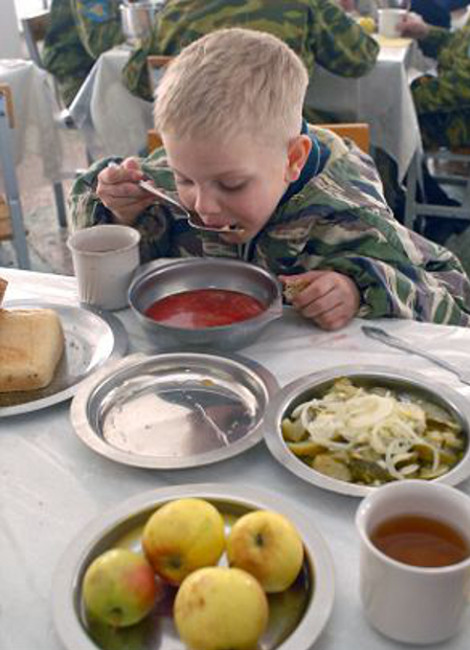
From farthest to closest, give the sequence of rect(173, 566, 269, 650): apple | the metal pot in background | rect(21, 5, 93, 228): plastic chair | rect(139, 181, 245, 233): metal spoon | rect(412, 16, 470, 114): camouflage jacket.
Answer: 1. rect(21, 5, 93, 228): plastic chair
2. the metal pot in background
3. rect(412, 16, 470, 114): camouflage jacket
4. rect(139, 181, 245, 233): metal spoon
5. rect(173, 566, 269, 650): apple

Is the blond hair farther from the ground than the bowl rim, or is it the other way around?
the blond hair

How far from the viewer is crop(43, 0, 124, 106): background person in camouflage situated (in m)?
2.85

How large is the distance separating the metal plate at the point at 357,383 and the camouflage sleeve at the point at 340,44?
5.56ft

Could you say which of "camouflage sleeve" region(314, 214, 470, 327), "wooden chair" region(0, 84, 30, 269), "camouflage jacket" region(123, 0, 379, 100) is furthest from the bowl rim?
"wooden chair" region(0, 84, 30, 269)

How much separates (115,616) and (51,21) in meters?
2.99

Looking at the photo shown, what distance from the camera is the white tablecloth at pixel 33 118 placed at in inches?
110

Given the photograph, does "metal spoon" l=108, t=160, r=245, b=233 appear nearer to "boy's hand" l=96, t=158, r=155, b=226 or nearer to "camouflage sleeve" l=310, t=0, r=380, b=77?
"boy's hand" l=96, t=158, r=155, b=226

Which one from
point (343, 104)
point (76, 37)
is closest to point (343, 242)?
point (343, 104)

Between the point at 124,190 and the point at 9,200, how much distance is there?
54.4 inches

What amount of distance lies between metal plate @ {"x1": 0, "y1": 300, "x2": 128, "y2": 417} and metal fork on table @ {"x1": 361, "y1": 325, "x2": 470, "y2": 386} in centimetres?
33

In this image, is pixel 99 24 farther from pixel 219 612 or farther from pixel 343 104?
pixel 219 612

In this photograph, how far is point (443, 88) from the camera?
8.43 feet

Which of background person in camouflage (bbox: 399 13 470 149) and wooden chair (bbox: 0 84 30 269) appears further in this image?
background person in camouflage (bbox: 399 13 470 149)

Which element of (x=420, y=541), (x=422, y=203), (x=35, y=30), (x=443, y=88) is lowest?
(x=422, y=203)
